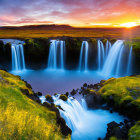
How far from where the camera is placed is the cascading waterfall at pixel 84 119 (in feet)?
37.8

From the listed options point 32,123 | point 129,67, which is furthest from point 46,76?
point 32,123

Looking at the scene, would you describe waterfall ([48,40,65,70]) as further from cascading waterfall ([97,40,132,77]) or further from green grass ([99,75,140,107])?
green grass ([99,75,140,107])

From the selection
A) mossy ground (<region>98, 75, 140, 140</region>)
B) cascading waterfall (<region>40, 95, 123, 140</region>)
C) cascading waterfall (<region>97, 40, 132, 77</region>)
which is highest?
cascading waterfall (<region>97, 40, 132, 77</region>)

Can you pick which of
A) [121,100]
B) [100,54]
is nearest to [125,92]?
[121,100]

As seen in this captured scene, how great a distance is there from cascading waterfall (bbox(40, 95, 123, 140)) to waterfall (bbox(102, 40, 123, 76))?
15588 millimetres

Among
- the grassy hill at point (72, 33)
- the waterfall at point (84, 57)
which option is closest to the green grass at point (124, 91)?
the waterfall at point (84, 57)

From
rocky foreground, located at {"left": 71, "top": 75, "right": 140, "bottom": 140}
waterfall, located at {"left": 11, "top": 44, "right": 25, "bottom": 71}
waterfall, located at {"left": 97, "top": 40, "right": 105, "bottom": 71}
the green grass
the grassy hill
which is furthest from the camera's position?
the grassy hill

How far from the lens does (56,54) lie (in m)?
33.1

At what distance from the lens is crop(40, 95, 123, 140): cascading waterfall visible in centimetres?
1152

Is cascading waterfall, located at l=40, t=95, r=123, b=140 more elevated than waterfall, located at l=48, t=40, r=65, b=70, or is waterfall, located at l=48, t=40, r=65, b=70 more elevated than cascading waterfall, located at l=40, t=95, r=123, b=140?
waterfall, located at l=48, t=40, r=65, b=70

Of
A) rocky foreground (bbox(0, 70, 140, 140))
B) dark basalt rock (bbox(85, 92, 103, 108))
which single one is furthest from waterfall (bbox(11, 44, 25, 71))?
dark basalt rock (bbox(85, 92, 103, 108))

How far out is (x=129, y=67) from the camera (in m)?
27.2

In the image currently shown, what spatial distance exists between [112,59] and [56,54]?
13440mm

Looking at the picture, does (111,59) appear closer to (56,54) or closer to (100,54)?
(100,54)
